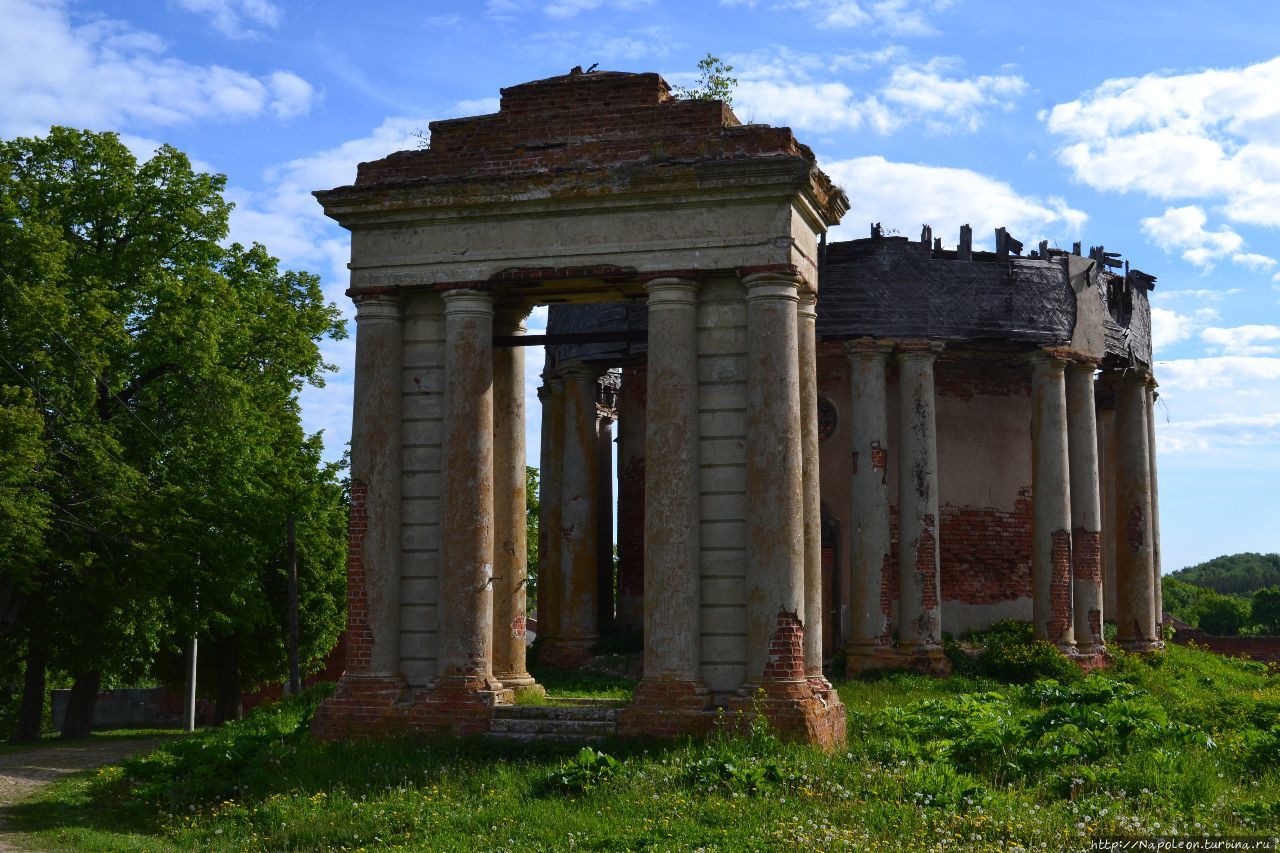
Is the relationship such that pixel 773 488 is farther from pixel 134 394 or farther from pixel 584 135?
pixel 134 394

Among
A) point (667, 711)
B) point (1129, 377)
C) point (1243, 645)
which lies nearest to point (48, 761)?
point (667, 711)

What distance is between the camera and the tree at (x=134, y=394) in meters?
20.7

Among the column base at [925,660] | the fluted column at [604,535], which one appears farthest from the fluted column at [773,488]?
the fluted column at [604,535]

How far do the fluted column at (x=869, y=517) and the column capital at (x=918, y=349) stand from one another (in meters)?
0.22

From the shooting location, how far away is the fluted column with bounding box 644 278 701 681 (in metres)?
13.0

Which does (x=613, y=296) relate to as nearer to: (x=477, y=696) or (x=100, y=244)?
(x=477, y=696)

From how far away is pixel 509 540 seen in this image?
14.9 meters

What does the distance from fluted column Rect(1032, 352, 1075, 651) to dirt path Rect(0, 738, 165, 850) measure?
15.3 metres

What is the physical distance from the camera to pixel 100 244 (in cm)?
2325

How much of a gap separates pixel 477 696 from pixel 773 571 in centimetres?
333

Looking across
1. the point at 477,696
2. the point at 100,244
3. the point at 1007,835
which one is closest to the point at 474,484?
the point at 477,696

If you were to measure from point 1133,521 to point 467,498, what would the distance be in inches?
660

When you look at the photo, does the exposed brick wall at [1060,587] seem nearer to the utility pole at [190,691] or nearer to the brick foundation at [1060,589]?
the brick foundation at [1060,589]

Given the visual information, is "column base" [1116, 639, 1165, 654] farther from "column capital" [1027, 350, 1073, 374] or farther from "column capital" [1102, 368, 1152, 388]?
"column capital" [1027, 350, 1073, 374]
